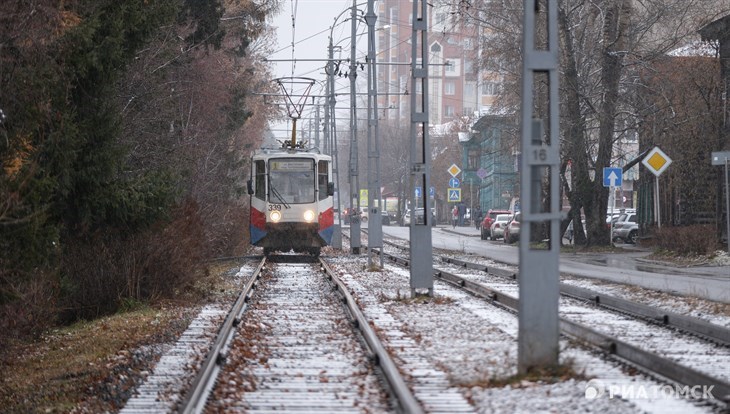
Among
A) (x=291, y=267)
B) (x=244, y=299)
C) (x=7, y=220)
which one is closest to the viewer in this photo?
(x=7, y=220)

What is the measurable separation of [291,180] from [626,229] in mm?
23484

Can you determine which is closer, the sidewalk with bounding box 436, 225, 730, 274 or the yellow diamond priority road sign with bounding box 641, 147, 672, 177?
the sidewalk with bounding box 436, 225, 730, 274

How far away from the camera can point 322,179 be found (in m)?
39.2

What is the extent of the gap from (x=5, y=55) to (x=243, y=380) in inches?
173

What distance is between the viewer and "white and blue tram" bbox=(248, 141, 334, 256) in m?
38.9

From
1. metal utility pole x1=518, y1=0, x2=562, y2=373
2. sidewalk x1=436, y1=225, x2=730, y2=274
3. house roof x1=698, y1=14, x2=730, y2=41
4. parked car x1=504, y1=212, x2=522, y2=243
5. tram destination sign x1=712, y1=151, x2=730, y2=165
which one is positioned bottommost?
sidewalk x1=436, y1=225, x2=730, y2=274

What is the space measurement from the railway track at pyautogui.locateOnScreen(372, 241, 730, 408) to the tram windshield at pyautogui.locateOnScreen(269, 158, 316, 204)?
56.8 feet

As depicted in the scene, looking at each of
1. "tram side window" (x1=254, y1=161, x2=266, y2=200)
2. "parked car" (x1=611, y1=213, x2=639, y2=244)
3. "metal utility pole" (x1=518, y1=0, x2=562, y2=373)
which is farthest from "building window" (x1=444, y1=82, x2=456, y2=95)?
"metal utility pole" (x1=518, y1=0, x2=562, y2=373)

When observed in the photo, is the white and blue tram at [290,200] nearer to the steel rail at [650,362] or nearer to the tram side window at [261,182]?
the tram side window at [261,182]

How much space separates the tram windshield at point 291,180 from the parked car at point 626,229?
71.4 ft

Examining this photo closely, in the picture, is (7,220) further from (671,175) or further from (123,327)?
(671,175)

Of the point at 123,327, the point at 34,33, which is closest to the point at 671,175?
the point at 123,327

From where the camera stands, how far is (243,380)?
36.3 feet

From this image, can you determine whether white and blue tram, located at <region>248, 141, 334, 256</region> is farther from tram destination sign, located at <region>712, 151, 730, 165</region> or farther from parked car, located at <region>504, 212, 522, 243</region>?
parked car, located at <region>504, 212, 522, 243</region>
